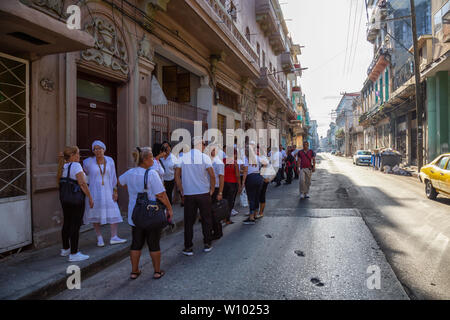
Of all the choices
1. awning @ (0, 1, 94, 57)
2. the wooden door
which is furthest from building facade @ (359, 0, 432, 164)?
A: awning @ (0, 1, 94, 57)

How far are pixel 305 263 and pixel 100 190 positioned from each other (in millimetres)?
3258

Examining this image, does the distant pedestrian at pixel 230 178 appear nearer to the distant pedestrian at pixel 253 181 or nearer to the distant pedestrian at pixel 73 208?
the distant pedestrian at pixel 253 181

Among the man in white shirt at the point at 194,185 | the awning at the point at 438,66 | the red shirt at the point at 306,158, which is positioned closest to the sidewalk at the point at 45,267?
the man in white shirt at the point at 194,185

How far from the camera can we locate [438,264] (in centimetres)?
421

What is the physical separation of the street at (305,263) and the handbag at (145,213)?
27.3 inches

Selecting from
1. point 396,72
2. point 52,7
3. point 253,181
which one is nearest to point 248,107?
point 253,181

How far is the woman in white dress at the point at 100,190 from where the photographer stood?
16.4 ft

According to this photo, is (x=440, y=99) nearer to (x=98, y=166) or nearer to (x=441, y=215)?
(x=441, y=215)

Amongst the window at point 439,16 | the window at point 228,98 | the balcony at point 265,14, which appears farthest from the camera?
the balcony at point 265,14

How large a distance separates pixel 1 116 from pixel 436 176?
10050mm

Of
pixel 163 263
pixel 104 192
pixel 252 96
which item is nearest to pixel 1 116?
pixel 104 192

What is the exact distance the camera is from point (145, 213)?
375 cm

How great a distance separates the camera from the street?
346 cm
